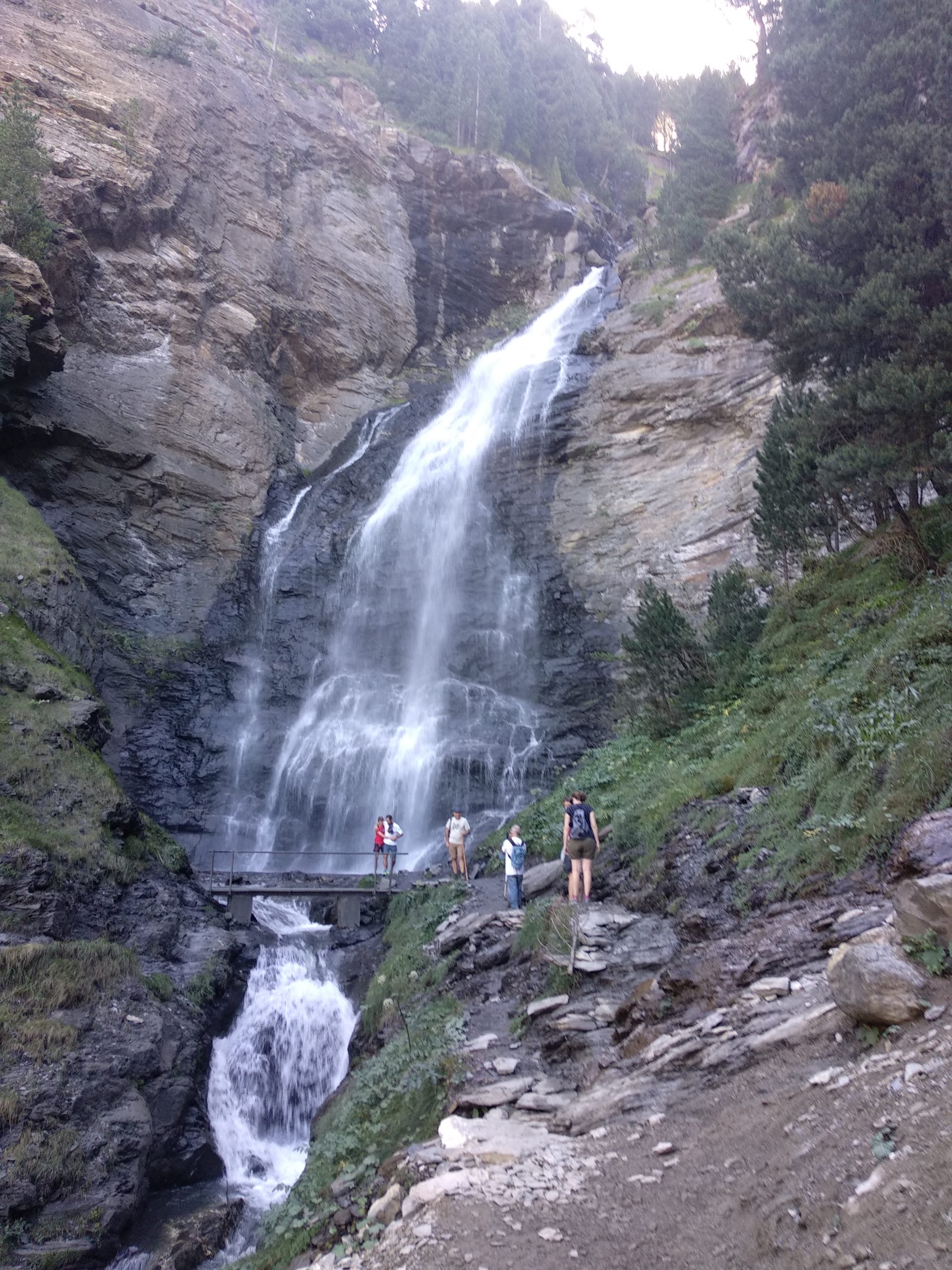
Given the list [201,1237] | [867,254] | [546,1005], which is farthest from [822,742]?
[201,1237]

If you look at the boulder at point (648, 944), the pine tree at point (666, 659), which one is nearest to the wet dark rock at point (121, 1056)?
the boulder at point (648, 944)

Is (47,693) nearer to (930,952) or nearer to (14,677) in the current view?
(14,677)

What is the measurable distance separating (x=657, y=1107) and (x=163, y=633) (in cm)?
2226

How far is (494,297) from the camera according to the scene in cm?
4112

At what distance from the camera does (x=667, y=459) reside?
2698cm

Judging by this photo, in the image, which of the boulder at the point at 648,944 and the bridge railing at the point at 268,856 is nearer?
the boulder at the point at 648,944

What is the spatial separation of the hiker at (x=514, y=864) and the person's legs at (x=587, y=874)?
1.54m

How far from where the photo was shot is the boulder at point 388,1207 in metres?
5.07

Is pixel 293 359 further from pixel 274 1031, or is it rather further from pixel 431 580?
pixel 274 1031

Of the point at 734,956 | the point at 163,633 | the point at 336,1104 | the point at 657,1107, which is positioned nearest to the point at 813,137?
the point at 734,956

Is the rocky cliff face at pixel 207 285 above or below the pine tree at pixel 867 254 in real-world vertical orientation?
above

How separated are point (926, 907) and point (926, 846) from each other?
0.99 m

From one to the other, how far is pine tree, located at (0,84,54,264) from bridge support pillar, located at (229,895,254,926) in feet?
60.9

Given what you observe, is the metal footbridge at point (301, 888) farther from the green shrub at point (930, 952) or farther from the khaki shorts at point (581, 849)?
the green shrub at point (930, 952)
